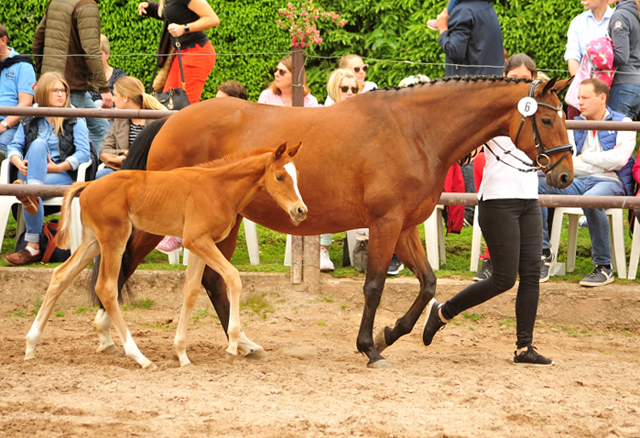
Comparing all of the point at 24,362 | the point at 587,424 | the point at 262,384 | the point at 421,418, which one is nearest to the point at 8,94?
the point at 24,362

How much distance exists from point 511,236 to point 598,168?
2481 millimetres

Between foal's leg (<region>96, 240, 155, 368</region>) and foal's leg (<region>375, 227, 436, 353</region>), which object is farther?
foal's leg (<region>375, 227, 436, 353</region>)

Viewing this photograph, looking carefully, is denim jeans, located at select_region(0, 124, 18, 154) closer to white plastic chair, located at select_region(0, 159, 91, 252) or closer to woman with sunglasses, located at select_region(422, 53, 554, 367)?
white plastic chair, located at select_region(0, 159, 91, 252)

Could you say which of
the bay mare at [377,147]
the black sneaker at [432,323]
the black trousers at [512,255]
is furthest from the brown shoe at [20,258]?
the black trousers at [512,255]

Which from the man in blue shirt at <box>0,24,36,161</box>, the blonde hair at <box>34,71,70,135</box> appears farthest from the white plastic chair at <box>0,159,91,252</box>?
the man in blue shirt at <box>0,24,36,161</box>

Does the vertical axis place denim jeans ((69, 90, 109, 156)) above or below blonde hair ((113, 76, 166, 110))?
below

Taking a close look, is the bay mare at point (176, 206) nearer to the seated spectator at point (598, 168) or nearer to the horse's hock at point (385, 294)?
the horse's hock at point (385, 294)

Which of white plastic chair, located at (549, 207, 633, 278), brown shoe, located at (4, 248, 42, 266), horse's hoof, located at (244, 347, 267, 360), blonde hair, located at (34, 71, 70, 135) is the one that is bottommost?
horse's hoof, located at (244, 347, 267, 360)

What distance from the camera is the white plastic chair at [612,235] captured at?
21.8 feet

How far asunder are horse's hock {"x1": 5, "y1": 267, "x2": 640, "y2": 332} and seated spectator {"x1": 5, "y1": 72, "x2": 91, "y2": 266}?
20.1 inches

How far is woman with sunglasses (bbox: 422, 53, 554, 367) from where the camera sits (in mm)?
4789

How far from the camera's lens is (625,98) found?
7.30 metres

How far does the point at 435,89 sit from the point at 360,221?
3.25ft

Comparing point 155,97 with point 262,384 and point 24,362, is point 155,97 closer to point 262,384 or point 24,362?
point 24,362
